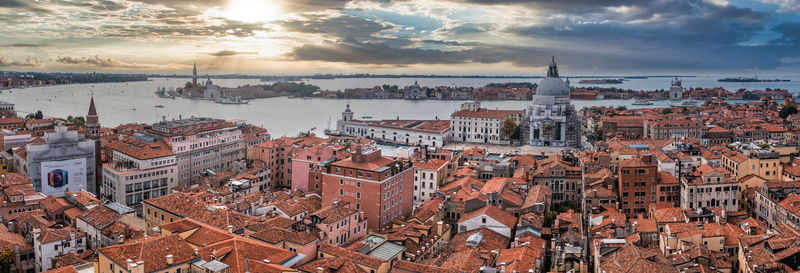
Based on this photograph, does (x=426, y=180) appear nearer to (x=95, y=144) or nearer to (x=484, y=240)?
(x=484, y=240)

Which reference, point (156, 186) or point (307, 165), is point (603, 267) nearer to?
point (307, 165)

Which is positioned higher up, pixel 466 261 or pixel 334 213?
pixel 334 213

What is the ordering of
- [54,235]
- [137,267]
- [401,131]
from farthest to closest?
[401,131]
[54,235]
[137,267]

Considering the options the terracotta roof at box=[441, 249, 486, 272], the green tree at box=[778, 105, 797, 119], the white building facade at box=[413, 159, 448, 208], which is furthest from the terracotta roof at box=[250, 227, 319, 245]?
the green tree at box=[778, 105, 797, 119]

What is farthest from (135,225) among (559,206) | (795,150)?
(795,150)

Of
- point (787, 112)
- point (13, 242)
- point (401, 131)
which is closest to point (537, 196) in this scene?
point (13, 242)

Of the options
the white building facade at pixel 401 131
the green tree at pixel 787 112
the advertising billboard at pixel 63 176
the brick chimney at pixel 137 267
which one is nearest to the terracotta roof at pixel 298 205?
the brick chimney at pixel 137 267

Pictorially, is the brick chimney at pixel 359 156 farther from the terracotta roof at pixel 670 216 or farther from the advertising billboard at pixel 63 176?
the advertising billboard at pixel 63 176
